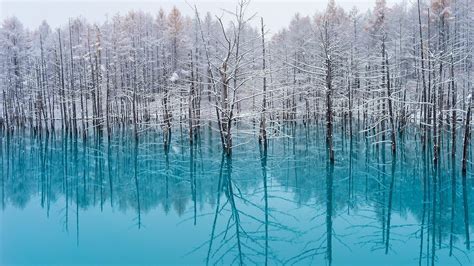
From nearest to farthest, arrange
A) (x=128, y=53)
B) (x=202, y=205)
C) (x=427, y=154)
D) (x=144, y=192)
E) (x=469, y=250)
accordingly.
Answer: (x=469, y=250)
(x=202, y=205)
(x=144, y=192)
(x=427, y=154)
(x=128, y=53)

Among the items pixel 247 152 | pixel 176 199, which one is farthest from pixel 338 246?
pixel 247 152

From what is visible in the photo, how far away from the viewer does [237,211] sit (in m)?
13.8

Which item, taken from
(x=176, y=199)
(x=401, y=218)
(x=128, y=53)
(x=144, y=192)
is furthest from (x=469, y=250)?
(x=128, y=53)

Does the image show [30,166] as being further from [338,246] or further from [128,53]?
[128,53]

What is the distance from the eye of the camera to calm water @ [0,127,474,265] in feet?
32.2

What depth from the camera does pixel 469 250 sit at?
32.0 ft

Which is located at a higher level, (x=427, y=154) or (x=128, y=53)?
(x=128, y=53)

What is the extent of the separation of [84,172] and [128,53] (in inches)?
1342

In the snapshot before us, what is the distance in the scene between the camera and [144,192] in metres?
16.5

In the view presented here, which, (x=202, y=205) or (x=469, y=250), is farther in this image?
(x=202, y=205)

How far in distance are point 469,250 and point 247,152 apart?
18599mm

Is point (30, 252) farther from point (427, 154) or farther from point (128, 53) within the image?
point (128, 53)

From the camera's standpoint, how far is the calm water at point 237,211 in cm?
980

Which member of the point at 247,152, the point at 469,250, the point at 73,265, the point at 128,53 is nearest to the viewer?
the point at 73,265
